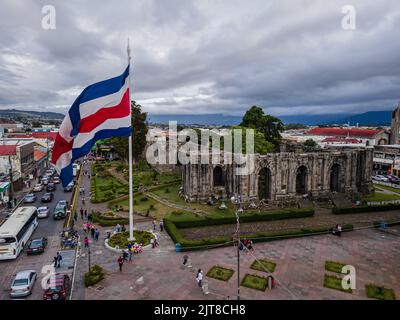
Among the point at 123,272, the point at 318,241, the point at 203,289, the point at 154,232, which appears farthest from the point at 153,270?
the point at 318,241

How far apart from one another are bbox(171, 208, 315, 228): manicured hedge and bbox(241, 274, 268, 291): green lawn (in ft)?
45.0

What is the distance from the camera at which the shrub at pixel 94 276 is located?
25.6m

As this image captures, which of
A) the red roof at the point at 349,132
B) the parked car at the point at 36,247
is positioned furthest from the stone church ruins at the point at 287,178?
the red roof at the point at 349,132

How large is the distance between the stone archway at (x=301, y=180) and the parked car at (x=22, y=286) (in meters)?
43.0

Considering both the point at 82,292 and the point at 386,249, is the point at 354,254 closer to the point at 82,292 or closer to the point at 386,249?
the point at 386,249

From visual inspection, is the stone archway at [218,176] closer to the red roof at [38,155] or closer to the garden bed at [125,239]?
the garden bed at [125,239]

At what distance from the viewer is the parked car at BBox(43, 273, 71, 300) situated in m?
23.3

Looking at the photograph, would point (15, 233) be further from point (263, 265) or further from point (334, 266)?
point (334, 266)

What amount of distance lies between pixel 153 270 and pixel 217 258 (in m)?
6.43

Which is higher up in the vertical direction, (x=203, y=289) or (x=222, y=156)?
(x=222, y=156)

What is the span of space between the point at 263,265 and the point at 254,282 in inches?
138

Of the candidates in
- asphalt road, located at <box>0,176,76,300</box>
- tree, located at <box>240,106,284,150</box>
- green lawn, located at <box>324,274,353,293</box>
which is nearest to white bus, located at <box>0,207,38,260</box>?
asphalt road, located at <box>0,176,76,300</box>

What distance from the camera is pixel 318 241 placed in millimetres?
35594
